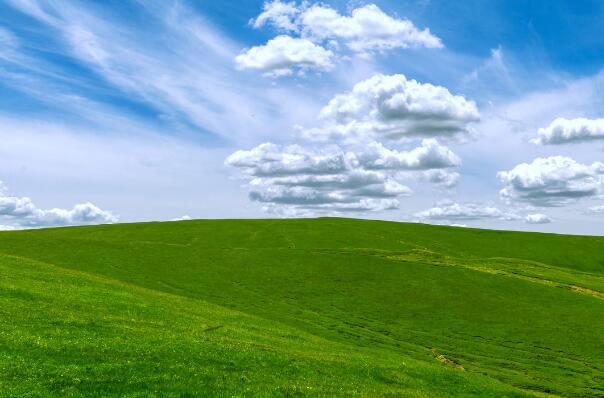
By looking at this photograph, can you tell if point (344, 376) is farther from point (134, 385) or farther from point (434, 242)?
point (434, 242)

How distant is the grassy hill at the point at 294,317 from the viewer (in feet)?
82.4

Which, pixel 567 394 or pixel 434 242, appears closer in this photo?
pixel 567 394

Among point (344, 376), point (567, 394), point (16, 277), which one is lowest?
point (567, 394)

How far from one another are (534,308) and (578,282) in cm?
2430

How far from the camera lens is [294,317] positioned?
189ft

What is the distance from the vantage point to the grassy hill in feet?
82.4

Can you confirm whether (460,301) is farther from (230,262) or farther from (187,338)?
(187,338)

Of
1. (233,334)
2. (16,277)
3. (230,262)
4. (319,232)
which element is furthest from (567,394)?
(319,232)

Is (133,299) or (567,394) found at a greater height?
(133,299)

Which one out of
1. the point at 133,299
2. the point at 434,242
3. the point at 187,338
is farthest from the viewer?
the point at 434,242

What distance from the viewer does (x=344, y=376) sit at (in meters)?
28.9

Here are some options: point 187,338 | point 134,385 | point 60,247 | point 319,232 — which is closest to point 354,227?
point 319,232

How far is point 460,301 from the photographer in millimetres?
69625

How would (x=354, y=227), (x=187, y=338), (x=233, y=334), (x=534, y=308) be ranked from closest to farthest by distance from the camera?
(x=187, y=338), (x=233, y=334), (x=534, y=308), (x=354, y=227)
